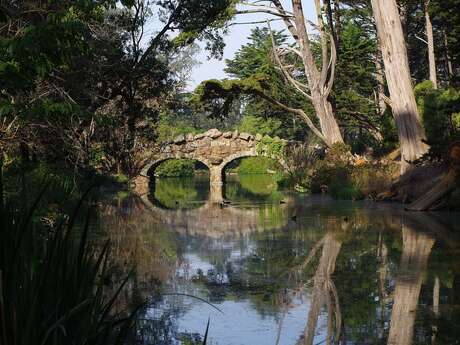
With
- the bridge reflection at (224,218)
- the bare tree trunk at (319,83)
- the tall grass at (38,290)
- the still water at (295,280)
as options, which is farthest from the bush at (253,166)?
the tall grass at (38,290)

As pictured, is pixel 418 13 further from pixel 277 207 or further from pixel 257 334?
pixel 257 334

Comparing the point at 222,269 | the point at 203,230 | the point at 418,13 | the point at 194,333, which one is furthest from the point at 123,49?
the point at 418,13

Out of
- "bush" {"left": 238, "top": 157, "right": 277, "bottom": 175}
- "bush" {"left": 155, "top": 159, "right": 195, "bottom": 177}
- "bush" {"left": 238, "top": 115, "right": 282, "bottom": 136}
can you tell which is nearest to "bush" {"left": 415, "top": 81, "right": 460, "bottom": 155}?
"bush" {"left": 155, "top": 159, "right": 195, "bottom": 177}

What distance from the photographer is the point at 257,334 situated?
5449 mm

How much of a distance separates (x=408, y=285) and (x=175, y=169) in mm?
56985

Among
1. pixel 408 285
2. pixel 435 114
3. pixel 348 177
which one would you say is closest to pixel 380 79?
pixel 435 114

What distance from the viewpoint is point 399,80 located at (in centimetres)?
2050

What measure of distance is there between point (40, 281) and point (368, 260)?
21.8 ft

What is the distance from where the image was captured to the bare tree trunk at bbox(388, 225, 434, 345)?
5.29m

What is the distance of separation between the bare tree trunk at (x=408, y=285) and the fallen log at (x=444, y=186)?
396 cm

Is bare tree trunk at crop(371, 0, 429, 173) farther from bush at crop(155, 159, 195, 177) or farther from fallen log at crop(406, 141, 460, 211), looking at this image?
bush at crop(155, 159, 195, 177)

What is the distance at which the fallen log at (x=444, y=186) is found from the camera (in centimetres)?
1509

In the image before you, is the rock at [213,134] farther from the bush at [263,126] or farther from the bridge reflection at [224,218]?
the bridge reflection at [224,218]

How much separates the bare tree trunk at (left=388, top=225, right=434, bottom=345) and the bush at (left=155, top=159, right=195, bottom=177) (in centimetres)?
5213
